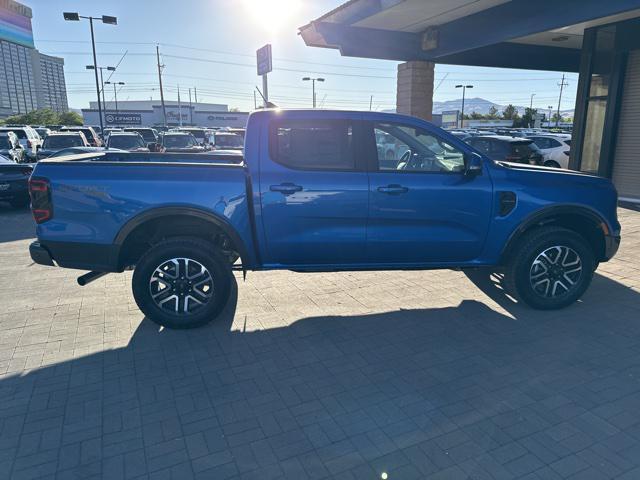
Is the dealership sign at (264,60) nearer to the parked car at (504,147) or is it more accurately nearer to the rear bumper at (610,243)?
the parked car at (504,147)

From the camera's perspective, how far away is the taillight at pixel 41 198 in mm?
3924

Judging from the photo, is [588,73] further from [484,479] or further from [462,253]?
[484,479]

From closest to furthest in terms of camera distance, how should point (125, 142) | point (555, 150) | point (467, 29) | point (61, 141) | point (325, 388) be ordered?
point (325, 388) < point (467, 29) < point (555, 150) < point (61, 141) < point (125, 142)

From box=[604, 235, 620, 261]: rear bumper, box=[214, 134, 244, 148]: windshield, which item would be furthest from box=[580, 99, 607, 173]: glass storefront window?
box=[214, 134, 244, 148]: windshield

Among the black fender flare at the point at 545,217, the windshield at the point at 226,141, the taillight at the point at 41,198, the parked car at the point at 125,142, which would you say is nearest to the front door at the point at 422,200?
the black fender flare at the point at 545,217

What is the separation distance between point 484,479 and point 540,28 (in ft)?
28.5

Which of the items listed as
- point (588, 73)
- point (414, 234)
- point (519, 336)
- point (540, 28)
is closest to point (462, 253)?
point (414, 234)

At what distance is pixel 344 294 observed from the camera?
520 centimetres

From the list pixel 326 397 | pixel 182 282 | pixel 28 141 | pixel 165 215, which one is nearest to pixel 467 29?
pixel 165 215

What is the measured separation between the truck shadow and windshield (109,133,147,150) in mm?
14726

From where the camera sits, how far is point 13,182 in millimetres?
10164

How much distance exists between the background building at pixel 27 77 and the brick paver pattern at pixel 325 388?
69.6 meters

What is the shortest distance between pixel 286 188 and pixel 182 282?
1277 millimetres

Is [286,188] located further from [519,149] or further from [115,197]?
[519,149]
